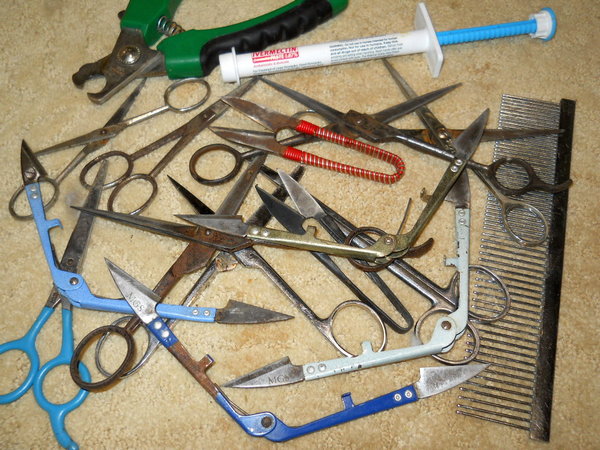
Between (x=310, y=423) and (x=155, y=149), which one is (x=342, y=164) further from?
(x=310, y=423)

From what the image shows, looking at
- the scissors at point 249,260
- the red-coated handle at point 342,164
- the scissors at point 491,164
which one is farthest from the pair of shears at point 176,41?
the scissors at point 249,260

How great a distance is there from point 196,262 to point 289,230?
0.32 metres

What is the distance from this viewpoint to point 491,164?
71.7 inches

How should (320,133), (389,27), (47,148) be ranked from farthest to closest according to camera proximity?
(389,27) < (47,148) < (320,133)

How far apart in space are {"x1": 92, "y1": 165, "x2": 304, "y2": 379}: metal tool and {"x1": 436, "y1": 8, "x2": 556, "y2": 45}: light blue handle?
0.81m

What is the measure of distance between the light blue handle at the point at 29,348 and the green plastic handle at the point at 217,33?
1.01 metres

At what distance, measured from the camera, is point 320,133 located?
73.0 inches

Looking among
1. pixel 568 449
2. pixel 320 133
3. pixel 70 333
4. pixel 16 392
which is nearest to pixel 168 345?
pixel 70 333

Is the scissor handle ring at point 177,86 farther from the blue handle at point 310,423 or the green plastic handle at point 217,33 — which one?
the blue handle at point 310,423

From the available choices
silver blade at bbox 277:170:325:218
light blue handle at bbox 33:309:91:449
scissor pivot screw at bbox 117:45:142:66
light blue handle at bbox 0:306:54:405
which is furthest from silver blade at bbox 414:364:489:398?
scissor pivot screw at bbox 117:45:142:66

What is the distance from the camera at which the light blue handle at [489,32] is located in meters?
2.04

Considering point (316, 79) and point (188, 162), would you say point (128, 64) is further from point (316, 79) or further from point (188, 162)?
point (316, 79)

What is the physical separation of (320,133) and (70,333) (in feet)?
3.52

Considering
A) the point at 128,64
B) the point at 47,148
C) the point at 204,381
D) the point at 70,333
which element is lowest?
the point at 204,381
